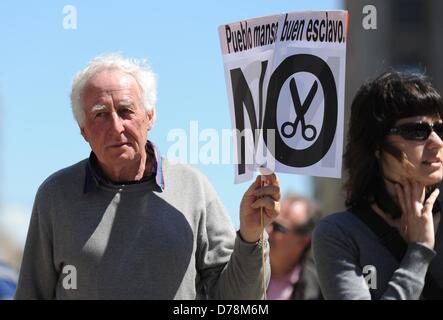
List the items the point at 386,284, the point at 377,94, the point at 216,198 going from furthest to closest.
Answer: the point at 216,198, the point at 377,94, the point at 386,284

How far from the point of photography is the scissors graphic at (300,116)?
4.51 m

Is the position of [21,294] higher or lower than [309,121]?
lower

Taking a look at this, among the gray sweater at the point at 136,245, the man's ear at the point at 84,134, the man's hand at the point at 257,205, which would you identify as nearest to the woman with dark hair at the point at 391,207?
the man's hand at the point at 257,205

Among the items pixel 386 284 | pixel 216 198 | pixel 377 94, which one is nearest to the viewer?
pixel 386 284

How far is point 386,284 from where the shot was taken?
4.23 meters

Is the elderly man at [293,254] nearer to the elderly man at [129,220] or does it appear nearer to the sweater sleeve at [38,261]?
the elderly man at [129,220]

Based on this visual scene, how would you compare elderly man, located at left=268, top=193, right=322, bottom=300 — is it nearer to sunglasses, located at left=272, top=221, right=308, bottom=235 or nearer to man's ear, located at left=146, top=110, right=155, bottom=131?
sunglasses, located at left=272, top=221, right=308, bottom=235

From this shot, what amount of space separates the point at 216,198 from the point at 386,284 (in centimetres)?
103

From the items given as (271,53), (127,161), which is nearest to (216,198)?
(127,161)

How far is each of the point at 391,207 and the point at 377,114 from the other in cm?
42

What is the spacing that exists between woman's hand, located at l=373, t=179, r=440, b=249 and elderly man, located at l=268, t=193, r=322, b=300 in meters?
2.73

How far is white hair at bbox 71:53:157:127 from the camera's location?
4777mm
